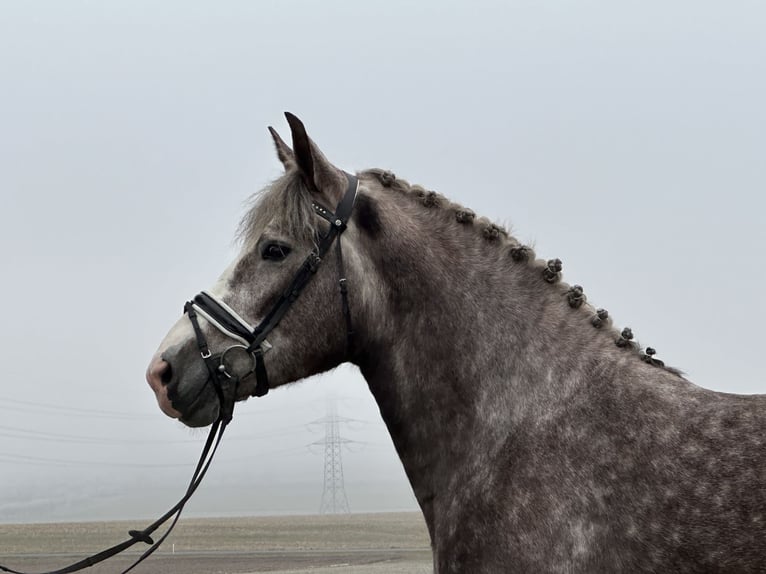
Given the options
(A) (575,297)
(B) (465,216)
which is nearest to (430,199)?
(B) (465,216)

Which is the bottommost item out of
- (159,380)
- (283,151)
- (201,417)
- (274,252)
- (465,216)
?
(201,417)

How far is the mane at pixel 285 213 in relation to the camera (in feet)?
17.0

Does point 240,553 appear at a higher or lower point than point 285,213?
lower

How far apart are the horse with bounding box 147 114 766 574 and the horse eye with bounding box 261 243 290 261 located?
0.03ft

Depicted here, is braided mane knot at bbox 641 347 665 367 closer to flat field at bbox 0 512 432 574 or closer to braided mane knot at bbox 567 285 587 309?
braided mane knot at bbox 567 285 587 309

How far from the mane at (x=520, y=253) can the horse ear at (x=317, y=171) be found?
352 millimetres

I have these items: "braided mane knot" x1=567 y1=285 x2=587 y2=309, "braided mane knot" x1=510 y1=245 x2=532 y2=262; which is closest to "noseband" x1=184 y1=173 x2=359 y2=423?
"braided mane knot" x1=510 y1=245 x2=532 y2=262

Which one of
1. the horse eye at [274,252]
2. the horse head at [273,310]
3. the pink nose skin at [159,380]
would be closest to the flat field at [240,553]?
the horse head at [273,310]

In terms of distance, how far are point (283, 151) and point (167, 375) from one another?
1.79m

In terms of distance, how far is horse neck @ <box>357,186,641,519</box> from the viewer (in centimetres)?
466

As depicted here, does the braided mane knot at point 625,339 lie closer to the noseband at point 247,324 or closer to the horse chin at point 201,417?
the noseband at point 247,324

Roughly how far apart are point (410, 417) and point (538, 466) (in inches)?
38.3

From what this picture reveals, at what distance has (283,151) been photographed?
5.67 m

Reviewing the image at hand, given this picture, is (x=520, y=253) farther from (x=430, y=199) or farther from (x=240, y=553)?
(x=240, y=553)
